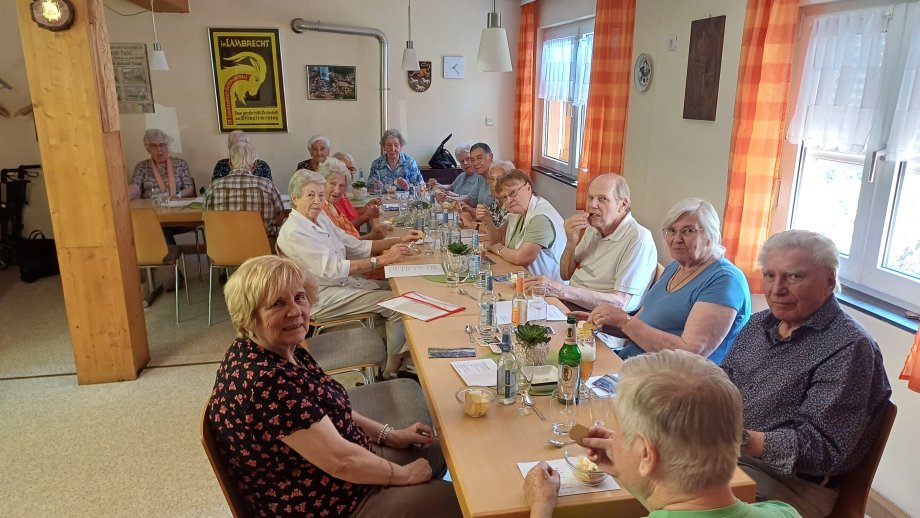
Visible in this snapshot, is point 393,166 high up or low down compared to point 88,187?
down

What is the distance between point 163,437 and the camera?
9.75 feet

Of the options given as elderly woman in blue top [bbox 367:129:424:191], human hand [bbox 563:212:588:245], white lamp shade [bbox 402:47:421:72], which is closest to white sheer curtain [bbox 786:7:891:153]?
human hand [bbox 563:212:588:245]

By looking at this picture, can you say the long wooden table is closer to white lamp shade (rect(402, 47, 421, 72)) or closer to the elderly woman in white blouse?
the elderly woman in white blouse

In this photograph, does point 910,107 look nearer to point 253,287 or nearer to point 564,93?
point 253,287

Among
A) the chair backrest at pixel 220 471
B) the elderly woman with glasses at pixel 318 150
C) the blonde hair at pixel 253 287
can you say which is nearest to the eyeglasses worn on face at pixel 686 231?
the blonde hair at pixel 253 287

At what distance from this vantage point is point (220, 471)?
1530 millimetres

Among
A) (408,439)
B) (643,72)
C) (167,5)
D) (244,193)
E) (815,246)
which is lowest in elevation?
(408,439)

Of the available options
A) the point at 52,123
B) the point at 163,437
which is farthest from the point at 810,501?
the point at 52,123

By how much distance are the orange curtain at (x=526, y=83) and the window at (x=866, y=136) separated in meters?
4.09

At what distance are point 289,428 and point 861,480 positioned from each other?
1.54 m

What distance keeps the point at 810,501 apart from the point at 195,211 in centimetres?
450

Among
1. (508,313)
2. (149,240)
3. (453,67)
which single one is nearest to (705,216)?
(508,313)

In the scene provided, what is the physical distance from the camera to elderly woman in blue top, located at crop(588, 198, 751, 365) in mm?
2166

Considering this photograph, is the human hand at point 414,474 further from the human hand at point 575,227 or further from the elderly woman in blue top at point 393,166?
the elderly woman in blue top at point 393,166
